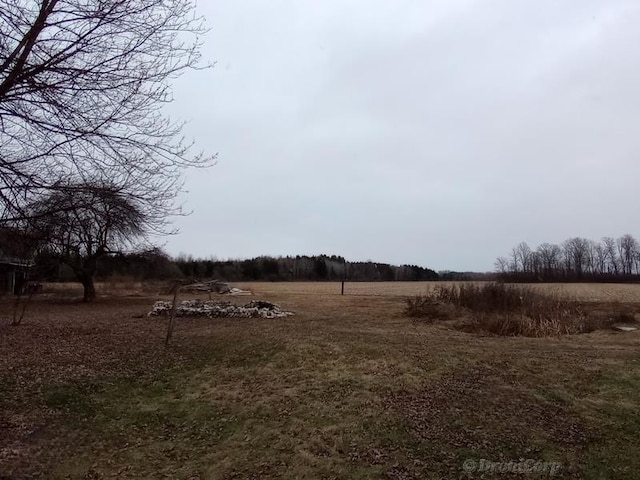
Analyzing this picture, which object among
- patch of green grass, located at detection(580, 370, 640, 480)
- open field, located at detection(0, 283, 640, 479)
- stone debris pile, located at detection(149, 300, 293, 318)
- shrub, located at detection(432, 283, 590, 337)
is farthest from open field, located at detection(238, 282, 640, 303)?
patch of green grass, located at detection(580, 370, 640, 480)

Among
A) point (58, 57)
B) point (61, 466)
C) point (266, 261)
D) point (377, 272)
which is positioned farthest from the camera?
point (377, 272)

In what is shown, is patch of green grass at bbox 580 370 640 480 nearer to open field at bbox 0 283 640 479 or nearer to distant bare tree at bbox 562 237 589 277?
open field at bbox 0 283 640 479

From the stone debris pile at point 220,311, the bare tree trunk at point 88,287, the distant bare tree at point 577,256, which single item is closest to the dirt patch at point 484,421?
the stone debris pile at point 220,311

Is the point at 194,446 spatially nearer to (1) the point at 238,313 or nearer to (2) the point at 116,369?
(2) the point at 116,369

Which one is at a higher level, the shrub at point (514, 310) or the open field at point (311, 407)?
the shrub at point (514, 310)

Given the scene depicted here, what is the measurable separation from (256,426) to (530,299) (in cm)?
1814

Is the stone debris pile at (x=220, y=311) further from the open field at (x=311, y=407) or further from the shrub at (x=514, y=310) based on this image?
the shrub at (x=514, y=310)

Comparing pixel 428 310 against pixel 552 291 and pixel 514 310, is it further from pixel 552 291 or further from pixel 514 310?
pixel 552 291

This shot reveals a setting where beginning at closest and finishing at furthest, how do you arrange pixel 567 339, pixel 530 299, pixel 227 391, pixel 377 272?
pixel 227 391 < pixel 567 339 < pixel 530 299 < pixel 377 272

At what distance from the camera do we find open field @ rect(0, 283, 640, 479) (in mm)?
5992

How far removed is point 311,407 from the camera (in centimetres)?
779

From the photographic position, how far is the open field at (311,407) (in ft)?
19.7

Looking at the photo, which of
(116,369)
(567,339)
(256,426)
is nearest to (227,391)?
(256,426)

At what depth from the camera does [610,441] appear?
642 centimetres
